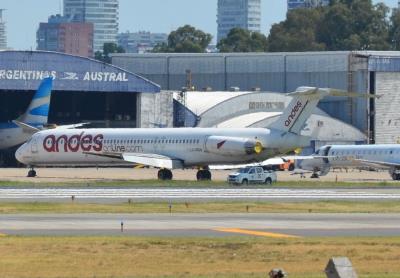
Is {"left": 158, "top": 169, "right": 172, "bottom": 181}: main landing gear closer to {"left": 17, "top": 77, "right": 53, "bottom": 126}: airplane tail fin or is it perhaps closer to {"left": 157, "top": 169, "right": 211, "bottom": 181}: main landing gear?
{"left": 157, "top": 169, "right": 211, "bottom": 181}: main landing gear

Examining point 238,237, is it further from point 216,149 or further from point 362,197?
point 216,149

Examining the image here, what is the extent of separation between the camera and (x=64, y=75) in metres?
117

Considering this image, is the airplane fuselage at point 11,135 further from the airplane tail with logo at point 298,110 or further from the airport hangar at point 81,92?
the airplane tail with logo at point 298,110

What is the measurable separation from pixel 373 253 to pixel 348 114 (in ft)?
305

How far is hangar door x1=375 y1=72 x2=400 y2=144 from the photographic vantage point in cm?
12925

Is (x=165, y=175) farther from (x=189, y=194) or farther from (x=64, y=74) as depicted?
(x=64, y=74)

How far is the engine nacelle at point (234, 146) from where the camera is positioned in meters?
90.2

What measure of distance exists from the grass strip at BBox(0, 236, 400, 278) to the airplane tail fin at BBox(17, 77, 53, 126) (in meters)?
68.9

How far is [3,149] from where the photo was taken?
125 m

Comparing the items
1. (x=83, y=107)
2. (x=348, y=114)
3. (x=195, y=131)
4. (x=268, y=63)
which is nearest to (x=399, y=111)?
(x=348, y=114)

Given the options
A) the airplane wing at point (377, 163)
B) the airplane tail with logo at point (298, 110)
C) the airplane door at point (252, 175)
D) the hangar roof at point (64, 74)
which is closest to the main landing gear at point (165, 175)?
the airplane door at point (252, 175)

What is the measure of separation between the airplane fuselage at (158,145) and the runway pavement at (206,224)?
34.9 m

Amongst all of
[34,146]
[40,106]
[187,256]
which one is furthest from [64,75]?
[187,256]

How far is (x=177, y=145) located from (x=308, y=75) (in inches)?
1850
